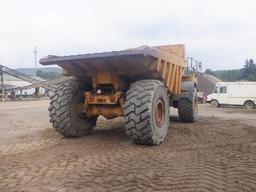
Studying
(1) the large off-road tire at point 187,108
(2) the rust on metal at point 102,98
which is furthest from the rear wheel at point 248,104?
(2) the rust on metal at point 102,98

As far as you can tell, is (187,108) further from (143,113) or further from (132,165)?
(132,165)

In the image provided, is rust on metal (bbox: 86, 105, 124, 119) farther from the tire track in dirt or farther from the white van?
the white van

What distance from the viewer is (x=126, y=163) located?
636 centimetres

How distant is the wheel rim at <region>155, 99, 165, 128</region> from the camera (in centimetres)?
849

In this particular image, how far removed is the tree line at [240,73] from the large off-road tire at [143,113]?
280 feet

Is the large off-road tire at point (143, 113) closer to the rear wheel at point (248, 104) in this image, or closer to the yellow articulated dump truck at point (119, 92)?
the yellow articulated dump truck at point (119, 92)

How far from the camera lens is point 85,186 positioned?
16.6ft

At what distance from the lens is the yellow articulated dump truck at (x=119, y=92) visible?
7.79m

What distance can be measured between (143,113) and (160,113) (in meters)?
1.27

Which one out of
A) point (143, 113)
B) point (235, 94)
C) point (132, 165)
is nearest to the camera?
point (132, 165)

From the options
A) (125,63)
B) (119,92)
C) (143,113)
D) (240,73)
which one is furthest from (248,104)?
(240,73)

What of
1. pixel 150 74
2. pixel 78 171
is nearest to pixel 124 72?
pixel 150 74

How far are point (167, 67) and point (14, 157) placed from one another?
4100 mm

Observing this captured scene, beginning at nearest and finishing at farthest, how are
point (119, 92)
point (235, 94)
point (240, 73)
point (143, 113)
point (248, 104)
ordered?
point (143, 113), point (119, 92), point (248, 104), point (235, 94), point (240, 73)
